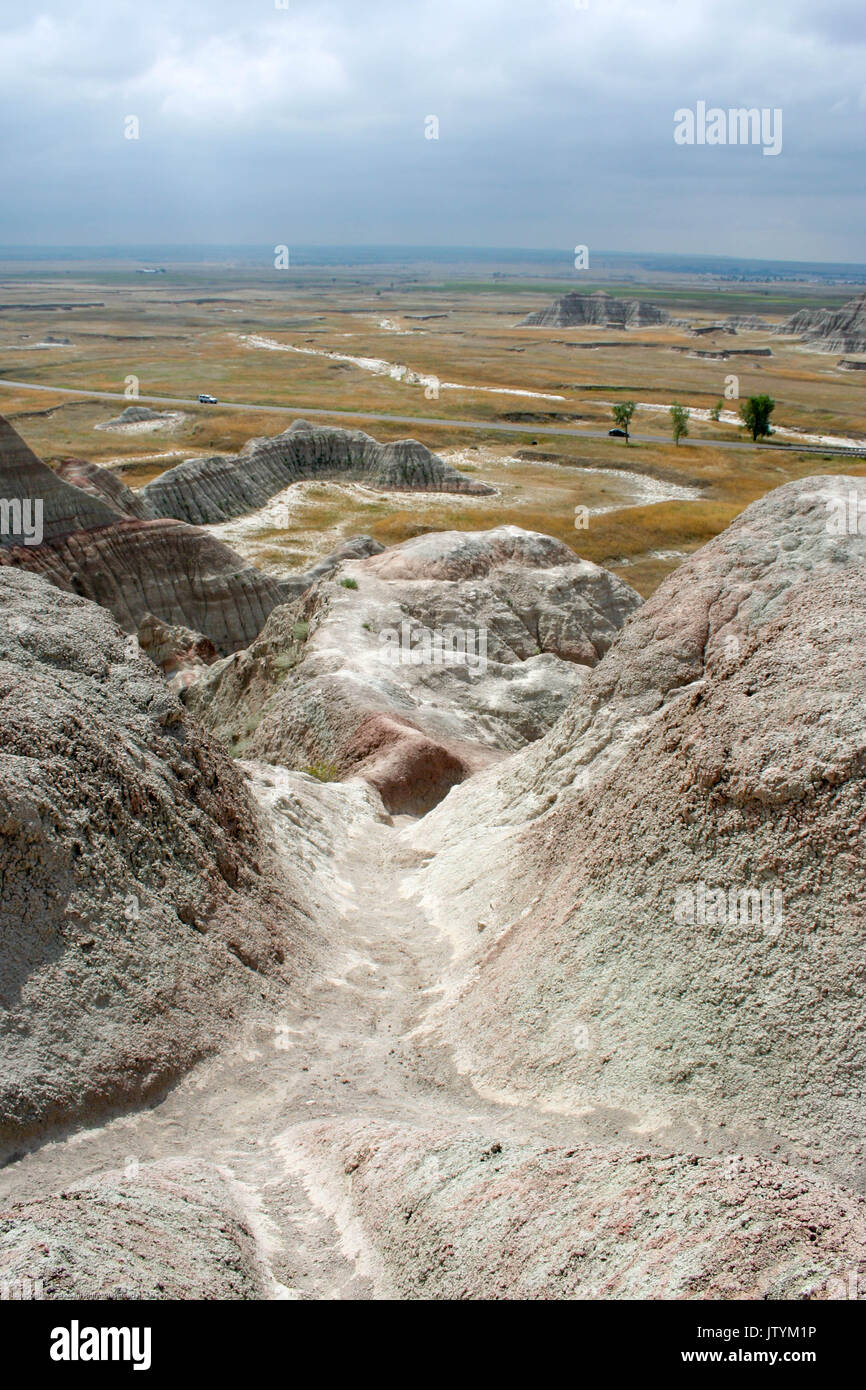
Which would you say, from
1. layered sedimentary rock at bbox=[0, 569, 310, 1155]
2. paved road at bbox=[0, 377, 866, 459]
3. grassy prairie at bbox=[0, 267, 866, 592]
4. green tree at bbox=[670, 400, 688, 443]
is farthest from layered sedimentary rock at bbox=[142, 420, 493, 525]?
layered sedimentary rock at bbox=[0, 569, 310, 1155]

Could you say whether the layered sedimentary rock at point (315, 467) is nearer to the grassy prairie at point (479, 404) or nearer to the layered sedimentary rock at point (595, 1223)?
the grassy prairie at point (479, 404)

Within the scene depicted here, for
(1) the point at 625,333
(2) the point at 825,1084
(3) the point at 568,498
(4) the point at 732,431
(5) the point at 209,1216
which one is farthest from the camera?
(1) the point at 625,333

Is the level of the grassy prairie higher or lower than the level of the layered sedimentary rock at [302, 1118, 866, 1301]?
higher

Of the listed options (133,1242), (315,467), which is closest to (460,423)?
(315,467)

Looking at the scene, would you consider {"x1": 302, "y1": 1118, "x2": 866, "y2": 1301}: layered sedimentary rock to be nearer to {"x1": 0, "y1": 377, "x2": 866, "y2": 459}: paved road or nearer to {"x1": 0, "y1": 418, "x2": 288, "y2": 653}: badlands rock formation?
{"x1": 0, "y1": 418, "x2": 288, "y2": 653}: badlands rock formation

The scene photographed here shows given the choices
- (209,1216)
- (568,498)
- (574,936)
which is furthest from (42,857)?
(568,498)
